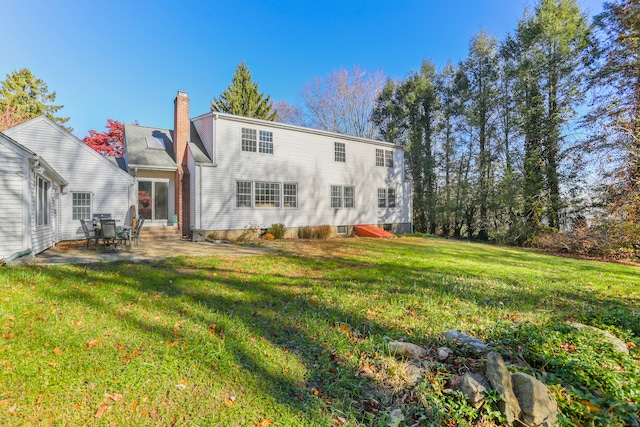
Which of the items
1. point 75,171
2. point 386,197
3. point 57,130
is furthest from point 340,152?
point 57,130

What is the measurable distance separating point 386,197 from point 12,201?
17516 millimetres

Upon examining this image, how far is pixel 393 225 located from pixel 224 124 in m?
12.4

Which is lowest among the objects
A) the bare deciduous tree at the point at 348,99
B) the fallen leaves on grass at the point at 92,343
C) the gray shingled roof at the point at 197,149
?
the fallen leaves on grass at the point at 92,343

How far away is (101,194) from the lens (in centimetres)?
1298

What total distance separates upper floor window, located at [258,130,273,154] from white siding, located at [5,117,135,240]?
235 inches

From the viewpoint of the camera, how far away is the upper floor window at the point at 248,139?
1480 centimetres

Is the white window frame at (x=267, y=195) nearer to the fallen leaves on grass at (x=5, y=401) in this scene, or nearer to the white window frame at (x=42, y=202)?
the white window frame at (x=42, y=202)

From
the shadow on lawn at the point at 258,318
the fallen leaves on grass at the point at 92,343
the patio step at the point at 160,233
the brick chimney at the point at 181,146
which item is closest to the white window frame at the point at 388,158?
the brick chimney at the point at 181,146

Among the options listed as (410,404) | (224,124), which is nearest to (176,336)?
(410,404)

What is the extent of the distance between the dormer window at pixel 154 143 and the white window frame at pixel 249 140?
3.98 meters

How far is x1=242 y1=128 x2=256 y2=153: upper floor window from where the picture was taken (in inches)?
583

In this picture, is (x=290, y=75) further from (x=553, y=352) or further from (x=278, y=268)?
(x=553, y=352)

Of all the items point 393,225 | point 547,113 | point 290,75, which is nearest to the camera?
point 547,113

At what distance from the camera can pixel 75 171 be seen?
1252 cm
